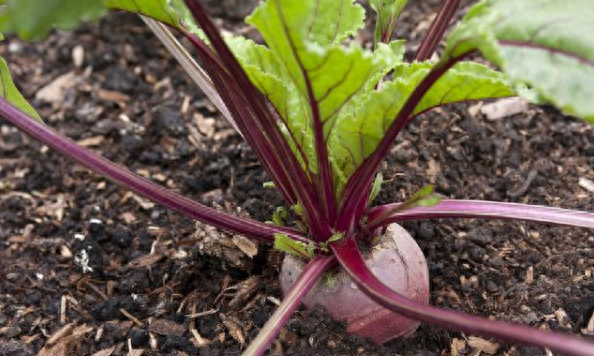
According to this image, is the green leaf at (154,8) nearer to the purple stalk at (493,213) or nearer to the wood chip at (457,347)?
the purple stalk at (493,213)

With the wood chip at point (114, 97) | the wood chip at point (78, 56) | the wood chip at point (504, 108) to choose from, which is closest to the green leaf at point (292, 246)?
the wood chip at point (504, 108)

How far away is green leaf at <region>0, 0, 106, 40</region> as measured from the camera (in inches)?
46.1

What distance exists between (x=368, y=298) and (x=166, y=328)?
1.78 feet

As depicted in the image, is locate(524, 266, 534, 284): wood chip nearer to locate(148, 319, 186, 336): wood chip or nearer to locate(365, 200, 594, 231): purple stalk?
locate(365, 200, 594, 231): purple stalk

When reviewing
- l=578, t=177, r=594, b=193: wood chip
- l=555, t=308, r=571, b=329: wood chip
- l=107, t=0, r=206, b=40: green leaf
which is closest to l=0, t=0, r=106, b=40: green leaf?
l=107, t=0, r=206, b=40: green leaf

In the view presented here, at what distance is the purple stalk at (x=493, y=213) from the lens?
1.67 meters

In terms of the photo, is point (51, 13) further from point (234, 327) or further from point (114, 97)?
point (114, 97)

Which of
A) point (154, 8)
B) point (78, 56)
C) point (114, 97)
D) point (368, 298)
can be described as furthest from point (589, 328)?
point (78, 56)

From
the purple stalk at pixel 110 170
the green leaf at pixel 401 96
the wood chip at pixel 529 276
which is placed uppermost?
the green leaf at pixel 401 96

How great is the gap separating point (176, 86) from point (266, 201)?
924mm

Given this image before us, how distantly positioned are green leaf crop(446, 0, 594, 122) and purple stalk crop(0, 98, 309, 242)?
0.70 meters

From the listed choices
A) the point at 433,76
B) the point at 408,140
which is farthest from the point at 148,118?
the point at 433,76

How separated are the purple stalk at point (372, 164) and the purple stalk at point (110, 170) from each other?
0.26 m

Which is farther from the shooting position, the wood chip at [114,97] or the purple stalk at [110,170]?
the wood chip at [114,97]
